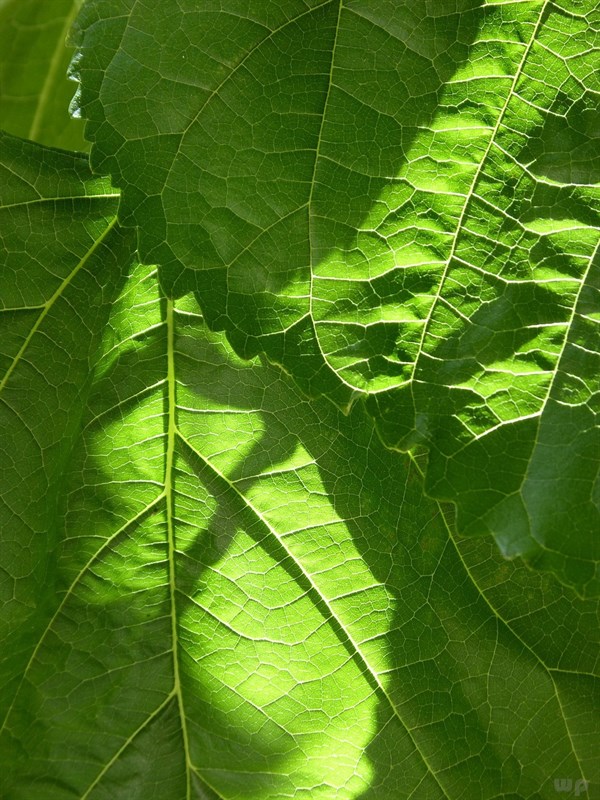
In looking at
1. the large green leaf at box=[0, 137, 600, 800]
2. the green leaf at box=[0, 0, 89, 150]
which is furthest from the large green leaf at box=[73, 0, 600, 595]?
the green leaf at box=[0, 0, 89, 150]

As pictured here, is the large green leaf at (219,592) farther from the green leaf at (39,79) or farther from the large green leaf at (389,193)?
the green leaf at (39,79)

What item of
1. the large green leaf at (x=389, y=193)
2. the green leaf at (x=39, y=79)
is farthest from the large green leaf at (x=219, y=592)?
the green leaf at (x=39, y=79)

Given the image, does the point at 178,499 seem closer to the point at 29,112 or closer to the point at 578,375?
the point at 578,375

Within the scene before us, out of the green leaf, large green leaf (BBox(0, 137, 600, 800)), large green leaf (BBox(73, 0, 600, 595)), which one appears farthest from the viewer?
the green leaf

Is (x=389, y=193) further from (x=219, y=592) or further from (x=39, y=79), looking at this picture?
(x=39, y=79)

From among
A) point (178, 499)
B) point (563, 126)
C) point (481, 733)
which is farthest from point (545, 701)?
point (563, 126)

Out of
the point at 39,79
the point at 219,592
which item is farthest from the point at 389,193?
the point at 39,79

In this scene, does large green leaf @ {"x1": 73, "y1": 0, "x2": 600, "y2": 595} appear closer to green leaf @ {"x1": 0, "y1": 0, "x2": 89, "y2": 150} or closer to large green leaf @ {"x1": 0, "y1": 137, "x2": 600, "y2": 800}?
large green leaf @ {"x1": 0, "y1": 137, "x2": 600, "y2": 800}
